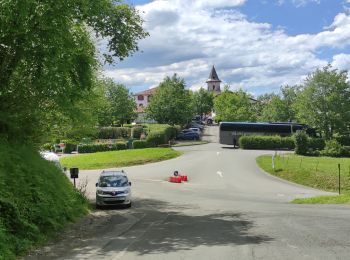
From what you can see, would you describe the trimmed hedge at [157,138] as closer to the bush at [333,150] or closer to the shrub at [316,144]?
the shrub at [316,144]

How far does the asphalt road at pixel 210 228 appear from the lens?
38.4ft

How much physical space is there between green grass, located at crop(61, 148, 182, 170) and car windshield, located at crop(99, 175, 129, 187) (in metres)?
22.5

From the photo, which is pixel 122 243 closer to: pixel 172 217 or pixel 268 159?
pixel 172 217

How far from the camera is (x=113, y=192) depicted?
24422 millimetres

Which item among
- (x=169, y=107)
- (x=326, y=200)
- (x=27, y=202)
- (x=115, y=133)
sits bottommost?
(x=326, y=200)

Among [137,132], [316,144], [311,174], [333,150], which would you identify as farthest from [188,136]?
[311,174]

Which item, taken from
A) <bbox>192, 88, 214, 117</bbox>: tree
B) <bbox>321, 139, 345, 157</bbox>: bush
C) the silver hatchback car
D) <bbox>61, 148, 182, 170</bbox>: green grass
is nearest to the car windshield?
the silver hatchback car

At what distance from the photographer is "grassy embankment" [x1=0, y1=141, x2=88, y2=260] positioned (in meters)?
12.5

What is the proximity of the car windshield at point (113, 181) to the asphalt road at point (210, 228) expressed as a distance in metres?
1.41

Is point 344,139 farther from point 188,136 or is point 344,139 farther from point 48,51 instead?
point 48,51

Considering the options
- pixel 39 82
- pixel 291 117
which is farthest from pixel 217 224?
pixel 291 117

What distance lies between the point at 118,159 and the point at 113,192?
2657 centimetres

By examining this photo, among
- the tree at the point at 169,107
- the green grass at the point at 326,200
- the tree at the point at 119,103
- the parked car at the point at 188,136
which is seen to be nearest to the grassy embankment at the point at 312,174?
the green grass at the point at 326,200

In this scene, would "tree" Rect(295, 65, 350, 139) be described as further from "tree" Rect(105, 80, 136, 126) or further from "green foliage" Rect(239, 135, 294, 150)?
"tree" Rect(105, 80, 136, 126)
